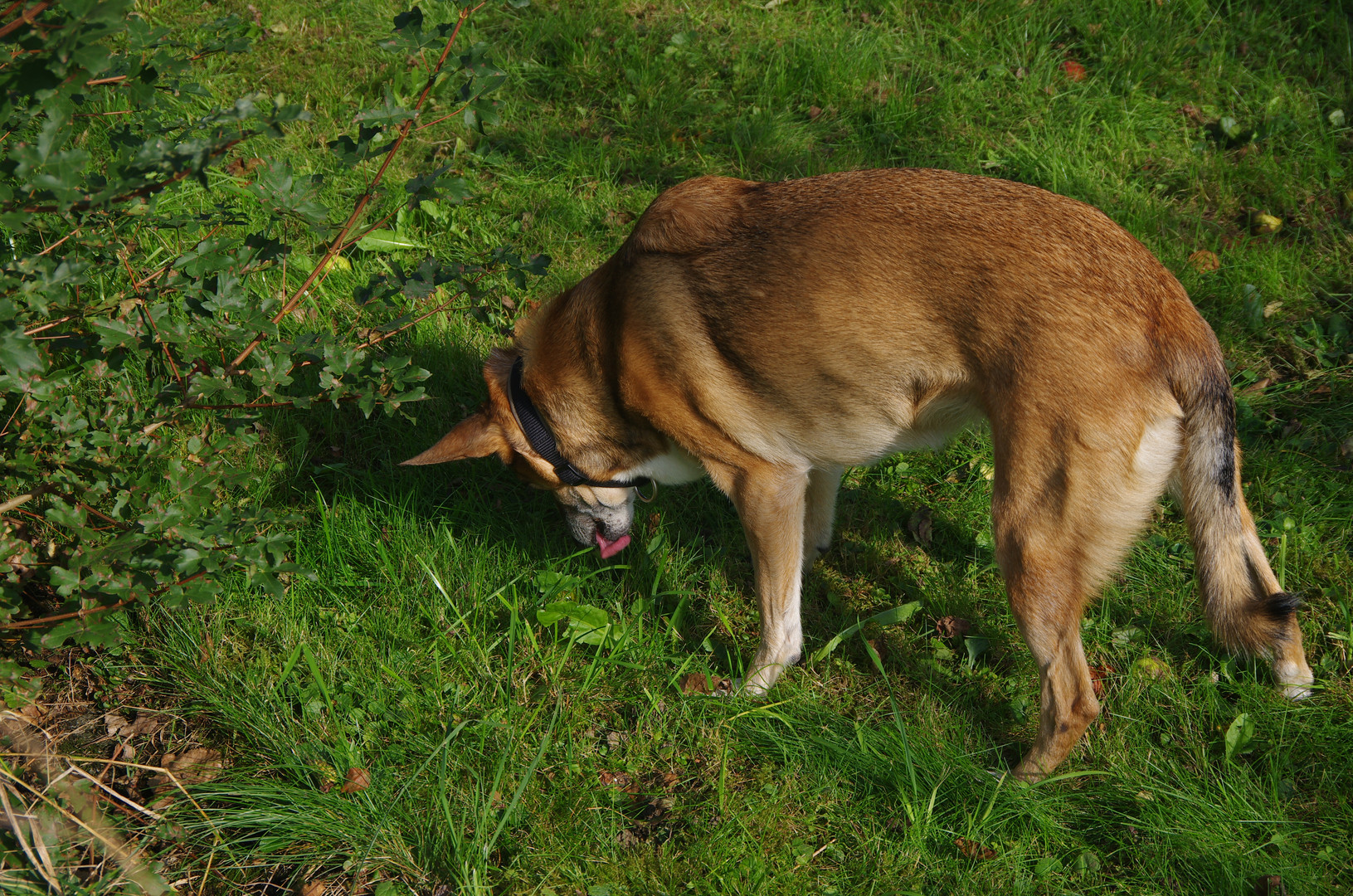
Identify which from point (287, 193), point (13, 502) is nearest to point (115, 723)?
point (13, 502)

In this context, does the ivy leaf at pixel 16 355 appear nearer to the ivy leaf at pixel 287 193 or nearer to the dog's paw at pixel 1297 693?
the ivy leaf at pixel 287 193

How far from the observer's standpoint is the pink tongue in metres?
3.96

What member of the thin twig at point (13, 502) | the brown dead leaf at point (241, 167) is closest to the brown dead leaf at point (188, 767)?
the thin twig at point (13, 502)

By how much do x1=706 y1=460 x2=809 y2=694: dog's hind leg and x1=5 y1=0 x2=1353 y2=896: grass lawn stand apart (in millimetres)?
143

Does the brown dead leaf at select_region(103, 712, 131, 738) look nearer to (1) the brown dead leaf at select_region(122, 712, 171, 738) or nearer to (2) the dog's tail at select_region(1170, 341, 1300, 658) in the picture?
(1) the brown dead leaf at select_region(122, 712, 171, 738)

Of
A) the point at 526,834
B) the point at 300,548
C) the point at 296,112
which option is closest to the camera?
the point at 296,112

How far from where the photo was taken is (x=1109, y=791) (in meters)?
3.04

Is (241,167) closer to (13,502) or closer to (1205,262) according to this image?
(13,502)

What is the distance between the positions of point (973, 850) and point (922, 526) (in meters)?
1.56

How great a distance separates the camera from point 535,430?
3.76m

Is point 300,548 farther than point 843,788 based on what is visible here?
Yes

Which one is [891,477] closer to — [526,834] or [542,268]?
[542,268]

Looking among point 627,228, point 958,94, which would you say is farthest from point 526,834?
point 958,94

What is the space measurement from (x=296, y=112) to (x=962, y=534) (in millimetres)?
3101
